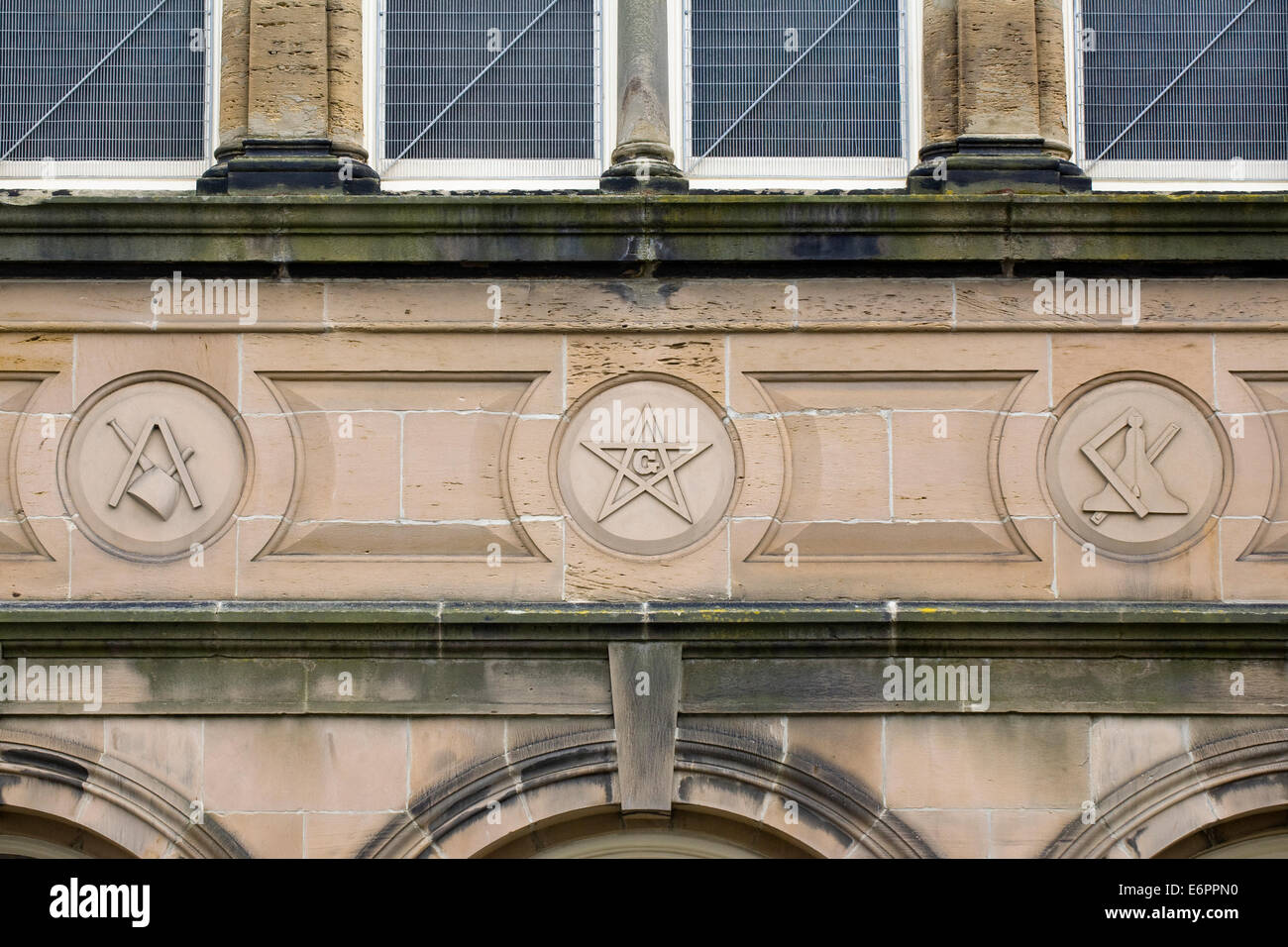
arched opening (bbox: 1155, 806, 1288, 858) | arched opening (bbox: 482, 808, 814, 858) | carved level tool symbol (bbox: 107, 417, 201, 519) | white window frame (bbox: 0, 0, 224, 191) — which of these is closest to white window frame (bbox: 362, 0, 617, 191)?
white window frame (bbox: 0, 0, 224, 191)

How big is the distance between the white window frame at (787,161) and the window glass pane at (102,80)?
6.92 feet

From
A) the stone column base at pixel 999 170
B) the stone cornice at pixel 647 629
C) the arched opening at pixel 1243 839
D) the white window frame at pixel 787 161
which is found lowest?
the arched opening at pixel 1243 839

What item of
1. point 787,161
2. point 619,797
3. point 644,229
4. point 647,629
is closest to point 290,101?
point 644,229

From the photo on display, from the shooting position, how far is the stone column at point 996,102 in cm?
750

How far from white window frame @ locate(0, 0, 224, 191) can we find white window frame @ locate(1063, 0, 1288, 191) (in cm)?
377

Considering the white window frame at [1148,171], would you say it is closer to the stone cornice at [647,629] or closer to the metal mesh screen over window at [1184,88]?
the metal mesh screen over window at [1184,88]

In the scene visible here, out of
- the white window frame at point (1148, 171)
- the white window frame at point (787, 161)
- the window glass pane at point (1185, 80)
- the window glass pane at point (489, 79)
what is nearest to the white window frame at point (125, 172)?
the window glass pane at point (489, 79)

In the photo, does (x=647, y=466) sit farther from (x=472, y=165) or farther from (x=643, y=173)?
(x=472, y=165)

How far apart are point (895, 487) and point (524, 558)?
1.56 m

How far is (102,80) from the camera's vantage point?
25.9 feet

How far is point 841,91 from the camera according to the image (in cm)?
789

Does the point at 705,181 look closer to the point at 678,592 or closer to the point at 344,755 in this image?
the point at 678,592

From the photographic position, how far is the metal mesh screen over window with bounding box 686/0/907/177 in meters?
7.82
